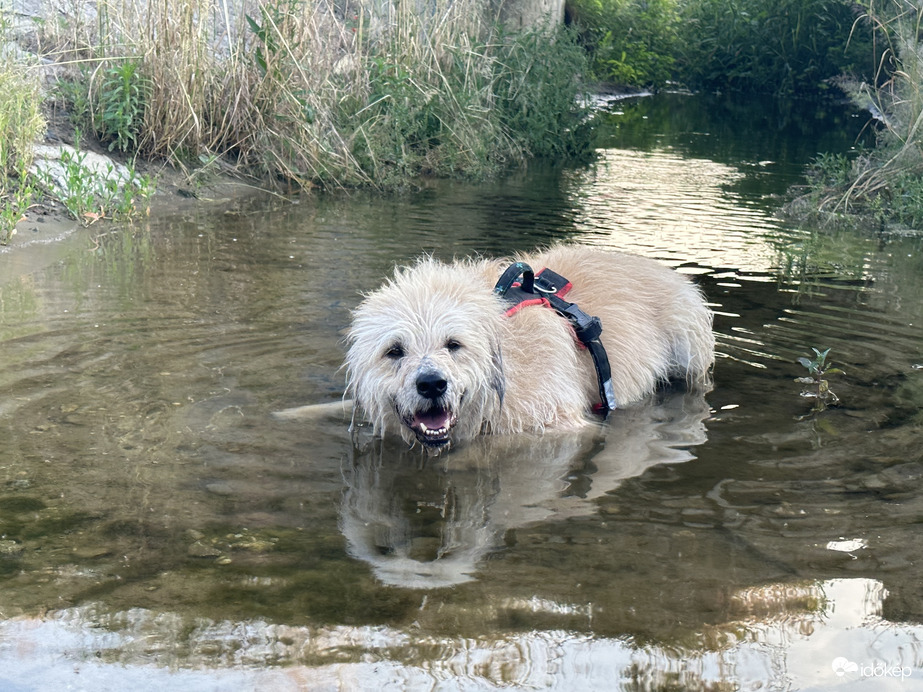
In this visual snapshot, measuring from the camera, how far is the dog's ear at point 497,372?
14.6ft

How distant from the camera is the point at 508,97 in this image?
1264cm

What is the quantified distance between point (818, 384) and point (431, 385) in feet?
6.96

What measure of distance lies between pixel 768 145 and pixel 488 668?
580 inches

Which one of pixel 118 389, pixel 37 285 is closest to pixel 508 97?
pixel 37 285

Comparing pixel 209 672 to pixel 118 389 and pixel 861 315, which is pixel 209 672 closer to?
pixel 118 389

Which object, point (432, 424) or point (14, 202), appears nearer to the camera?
point (432, 424)

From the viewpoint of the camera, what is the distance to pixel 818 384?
16.6ft

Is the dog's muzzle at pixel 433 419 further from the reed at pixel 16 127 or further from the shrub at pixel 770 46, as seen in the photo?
the shrub at pixel 770 46

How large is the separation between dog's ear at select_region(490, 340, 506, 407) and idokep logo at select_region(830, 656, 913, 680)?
203cm

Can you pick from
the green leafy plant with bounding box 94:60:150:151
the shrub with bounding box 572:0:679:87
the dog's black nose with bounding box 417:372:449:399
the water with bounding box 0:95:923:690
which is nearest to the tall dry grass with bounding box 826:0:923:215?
the water with bounding box 0:95:923:690

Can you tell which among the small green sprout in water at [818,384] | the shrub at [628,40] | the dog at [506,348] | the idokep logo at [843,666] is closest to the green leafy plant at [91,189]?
the dog at [506,348]

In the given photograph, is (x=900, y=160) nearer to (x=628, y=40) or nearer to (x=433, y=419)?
(x=433, y=419)

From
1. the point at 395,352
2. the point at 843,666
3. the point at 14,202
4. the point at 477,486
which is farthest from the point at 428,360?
the point at 14,202

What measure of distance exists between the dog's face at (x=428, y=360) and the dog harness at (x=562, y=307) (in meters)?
0.34
